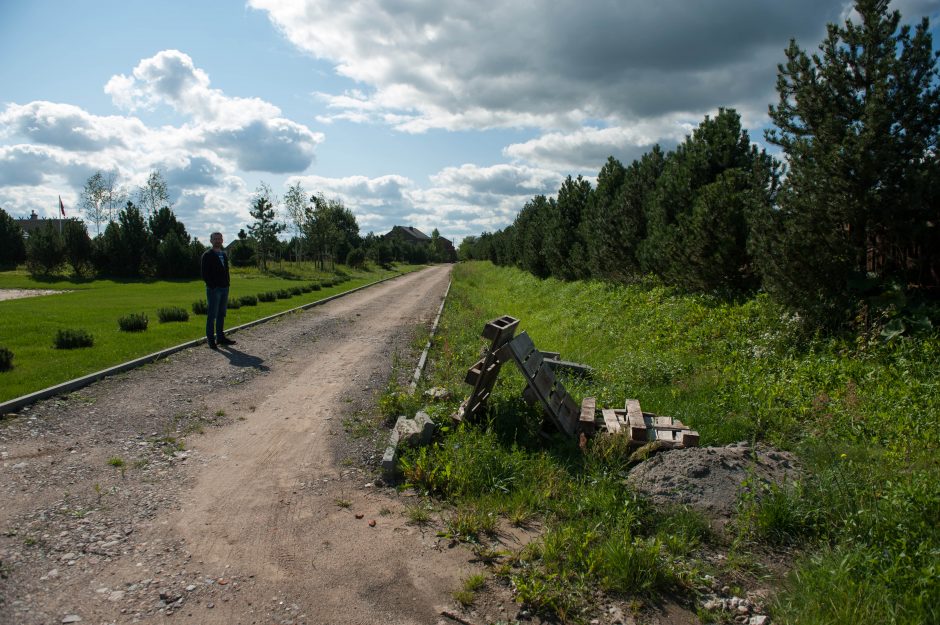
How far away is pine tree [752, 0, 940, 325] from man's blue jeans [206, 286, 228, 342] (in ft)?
32.0

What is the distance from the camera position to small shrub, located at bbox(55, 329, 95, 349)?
999cm

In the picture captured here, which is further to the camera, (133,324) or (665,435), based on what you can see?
(133,324)

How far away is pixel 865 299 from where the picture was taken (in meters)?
7.12

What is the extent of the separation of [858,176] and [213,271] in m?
10.7

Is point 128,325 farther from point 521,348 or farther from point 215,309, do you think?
point 521,348

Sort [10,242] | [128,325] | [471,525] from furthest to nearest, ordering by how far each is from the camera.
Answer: [10,242]
[128,325]
[471,525]

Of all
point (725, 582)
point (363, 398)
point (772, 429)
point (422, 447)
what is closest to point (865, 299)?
point (772, 429)

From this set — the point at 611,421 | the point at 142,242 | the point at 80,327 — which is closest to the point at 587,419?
the point at 611,421

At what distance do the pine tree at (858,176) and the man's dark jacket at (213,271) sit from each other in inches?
382

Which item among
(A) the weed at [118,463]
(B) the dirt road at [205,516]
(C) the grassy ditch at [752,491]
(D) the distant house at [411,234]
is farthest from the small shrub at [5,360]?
(D) the distant house at [411,234]

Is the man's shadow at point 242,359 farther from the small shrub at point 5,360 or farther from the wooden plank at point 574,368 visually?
the wooden plank at point 574,368

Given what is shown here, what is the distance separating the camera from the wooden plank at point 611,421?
535 cm

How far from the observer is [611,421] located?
5.53 m

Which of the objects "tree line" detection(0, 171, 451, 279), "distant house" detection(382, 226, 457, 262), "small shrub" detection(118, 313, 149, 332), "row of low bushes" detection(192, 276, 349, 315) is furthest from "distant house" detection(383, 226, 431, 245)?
"small shrub" detection(118, 313, 149, 332)
